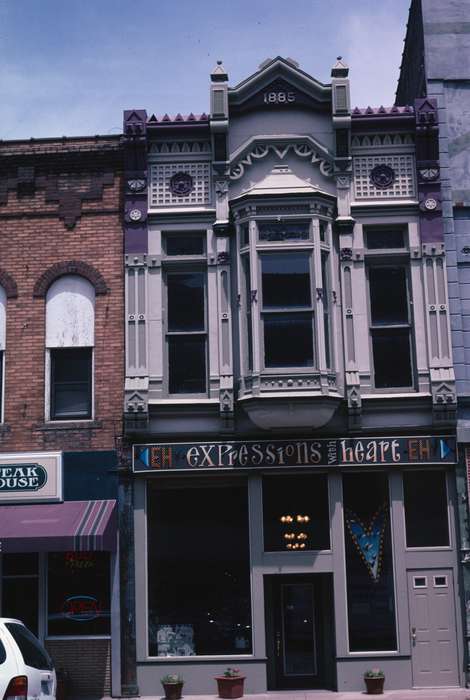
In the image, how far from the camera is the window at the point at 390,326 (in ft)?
59.6

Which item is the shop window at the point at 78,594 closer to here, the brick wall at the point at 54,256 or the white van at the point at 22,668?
the brick wall at the point at 54,256

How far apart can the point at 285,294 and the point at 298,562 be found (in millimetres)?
4903

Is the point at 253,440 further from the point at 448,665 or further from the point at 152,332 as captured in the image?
the point at 448,665

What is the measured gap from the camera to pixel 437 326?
1802 centimetres

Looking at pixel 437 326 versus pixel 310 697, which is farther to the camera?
pixel 437 326

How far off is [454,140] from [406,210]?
181cm

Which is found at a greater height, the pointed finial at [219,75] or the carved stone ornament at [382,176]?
the pointed finial at [219,75]

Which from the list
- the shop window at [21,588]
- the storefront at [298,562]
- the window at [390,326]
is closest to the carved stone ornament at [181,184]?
the window at [390,326]

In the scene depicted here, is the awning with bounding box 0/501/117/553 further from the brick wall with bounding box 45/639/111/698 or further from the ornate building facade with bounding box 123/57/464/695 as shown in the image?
the brick wall with bounding box 45/639/111/698

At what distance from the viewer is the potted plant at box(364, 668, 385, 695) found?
16.7m

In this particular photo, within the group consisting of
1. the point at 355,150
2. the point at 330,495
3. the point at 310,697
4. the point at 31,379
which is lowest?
the point at 310,697

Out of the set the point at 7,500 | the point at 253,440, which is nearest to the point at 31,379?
the point at 7,500

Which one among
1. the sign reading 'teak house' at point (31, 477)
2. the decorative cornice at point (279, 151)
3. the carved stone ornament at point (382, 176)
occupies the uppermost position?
the decorative cornice at point (279, 151)

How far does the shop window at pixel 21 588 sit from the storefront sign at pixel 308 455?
2699 millimetres
